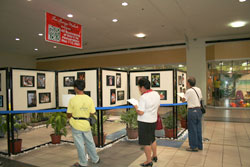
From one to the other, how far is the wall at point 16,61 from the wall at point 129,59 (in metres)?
2.21

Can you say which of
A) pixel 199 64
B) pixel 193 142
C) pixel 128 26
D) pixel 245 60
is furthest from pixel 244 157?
pixel 245 60

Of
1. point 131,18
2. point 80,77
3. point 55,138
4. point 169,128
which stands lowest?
point 55,138

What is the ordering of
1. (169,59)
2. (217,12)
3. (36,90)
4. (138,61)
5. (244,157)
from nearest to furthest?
1. (244,157)
2. (36,90)
3. (217,12)
4. (169,59)
5. (138,61)

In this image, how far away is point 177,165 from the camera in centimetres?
354

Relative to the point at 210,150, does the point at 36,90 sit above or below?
above

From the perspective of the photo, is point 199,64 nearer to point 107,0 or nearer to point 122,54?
point 122,54

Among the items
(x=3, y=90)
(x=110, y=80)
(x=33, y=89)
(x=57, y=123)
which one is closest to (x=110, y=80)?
(x=110, y=80)

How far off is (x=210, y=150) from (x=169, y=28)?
19.8 feet

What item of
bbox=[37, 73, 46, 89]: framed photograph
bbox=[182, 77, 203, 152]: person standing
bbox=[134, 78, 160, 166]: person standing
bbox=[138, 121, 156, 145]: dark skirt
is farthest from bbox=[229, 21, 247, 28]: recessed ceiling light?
bbox=[37, 73, 46, 89]: framed photograph

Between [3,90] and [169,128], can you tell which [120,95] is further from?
[3,90]

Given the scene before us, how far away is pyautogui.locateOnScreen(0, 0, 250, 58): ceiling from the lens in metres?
6.20

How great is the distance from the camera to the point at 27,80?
4738 millimetres

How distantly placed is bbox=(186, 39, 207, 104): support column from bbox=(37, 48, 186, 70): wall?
0.46 meters

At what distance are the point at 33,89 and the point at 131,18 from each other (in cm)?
432
